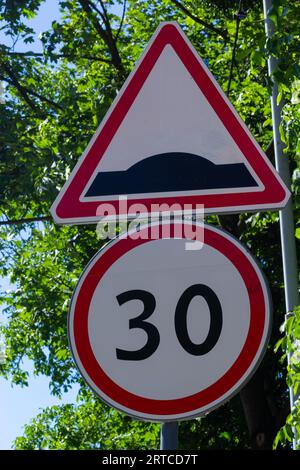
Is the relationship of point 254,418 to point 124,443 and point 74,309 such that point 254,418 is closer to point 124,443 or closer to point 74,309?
point 124,443

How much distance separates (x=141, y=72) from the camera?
9.62 feet

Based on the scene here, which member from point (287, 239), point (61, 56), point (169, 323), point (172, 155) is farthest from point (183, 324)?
point (61, 56)

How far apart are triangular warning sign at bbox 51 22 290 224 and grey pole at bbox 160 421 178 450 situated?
0.65 metres

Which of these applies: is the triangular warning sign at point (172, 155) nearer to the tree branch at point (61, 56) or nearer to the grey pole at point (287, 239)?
the grey pole at point (287, 239)

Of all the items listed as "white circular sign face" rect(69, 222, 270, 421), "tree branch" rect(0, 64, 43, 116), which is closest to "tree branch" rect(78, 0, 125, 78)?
"tree branch" rect(0, 64, 43, 116)

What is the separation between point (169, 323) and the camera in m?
2.44

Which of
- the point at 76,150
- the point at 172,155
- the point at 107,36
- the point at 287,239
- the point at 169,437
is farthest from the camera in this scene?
the point at 107,36

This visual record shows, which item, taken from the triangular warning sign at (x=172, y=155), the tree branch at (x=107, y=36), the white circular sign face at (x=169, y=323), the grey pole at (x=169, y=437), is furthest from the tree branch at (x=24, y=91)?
the grey pole at (x=169, y=437)

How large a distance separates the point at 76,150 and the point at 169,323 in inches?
354

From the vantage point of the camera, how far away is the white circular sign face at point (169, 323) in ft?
7.80

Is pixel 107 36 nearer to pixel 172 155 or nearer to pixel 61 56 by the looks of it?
pixel 61 56

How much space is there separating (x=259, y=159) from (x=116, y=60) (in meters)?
9.77

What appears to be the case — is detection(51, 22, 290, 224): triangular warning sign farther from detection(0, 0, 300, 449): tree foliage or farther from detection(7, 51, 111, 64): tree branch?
detection(7, 51, 111, 64): tree branch

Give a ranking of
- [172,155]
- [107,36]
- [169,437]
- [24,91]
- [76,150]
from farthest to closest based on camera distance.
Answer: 1. [24,91]
2. [107,36]
3. [76,150]
4. [172,155]
5. [169,437]
